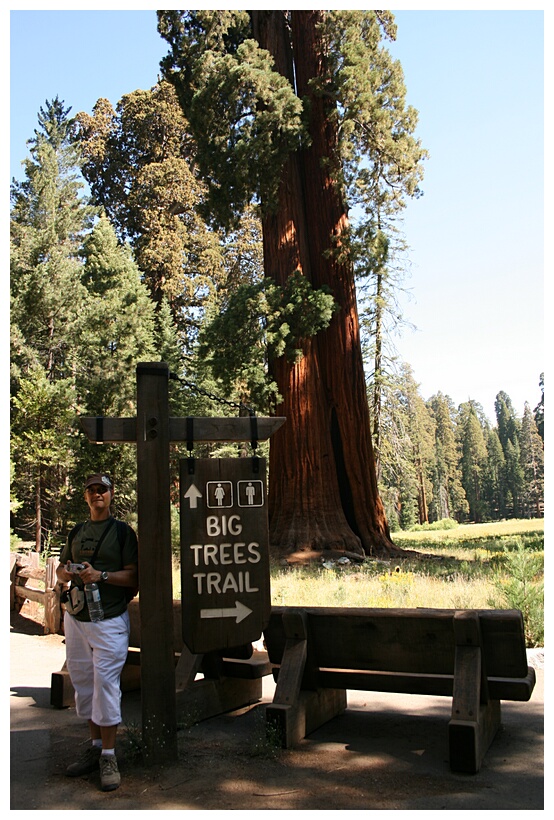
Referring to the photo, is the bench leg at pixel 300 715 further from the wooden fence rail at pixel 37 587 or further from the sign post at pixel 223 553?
the wooden fence rail at pixel 37 587

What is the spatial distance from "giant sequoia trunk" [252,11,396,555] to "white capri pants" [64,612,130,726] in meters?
11.3

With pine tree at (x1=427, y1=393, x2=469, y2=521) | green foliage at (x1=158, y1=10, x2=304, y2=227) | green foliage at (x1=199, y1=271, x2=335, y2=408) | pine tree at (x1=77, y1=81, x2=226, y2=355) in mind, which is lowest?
pine tree at (x1=427, y1=393, x2=469, y2=521)

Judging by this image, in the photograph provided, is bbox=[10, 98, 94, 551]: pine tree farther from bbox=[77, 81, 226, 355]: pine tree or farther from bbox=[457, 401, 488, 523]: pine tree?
bbox=[457, 401, 488, 523]: pine tree

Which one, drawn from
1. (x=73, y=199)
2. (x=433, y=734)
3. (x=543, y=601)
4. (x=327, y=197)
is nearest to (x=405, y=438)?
(x=327, y=197)

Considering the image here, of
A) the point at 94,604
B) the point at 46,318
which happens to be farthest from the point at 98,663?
the point at 46,318

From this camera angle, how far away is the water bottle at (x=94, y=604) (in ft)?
15.2

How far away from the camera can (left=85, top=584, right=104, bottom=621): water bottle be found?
4.62 m

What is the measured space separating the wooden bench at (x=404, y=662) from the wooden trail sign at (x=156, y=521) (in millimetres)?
775

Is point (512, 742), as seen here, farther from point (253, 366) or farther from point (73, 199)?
point (73, 199)

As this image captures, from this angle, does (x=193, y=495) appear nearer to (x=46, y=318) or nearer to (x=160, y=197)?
(x=46, y=318)

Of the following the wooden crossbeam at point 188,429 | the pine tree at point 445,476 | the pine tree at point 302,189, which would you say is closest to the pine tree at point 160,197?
the pine tree at point 302,189

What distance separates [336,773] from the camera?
4555mm

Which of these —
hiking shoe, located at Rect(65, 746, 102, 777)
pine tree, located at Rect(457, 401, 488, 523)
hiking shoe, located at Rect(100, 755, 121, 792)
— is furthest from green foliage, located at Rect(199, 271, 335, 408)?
pine tree, located at Rect(457, 401, 488, 523)

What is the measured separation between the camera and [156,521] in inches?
197
